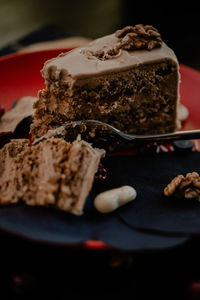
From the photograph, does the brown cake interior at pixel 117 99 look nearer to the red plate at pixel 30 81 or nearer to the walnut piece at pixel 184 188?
the red plate at pixel 30 81

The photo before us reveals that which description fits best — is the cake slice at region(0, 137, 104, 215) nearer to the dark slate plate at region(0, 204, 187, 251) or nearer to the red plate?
the dark slate plate at region(0, 204, 187, 251)

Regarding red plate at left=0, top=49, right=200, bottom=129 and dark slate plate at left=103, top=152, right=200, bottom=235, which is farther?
red plate at left=0, top=49, right=200, bottom=129

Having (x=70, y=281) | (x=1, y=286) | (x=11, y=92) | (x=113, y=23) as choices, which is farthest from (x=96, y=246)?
(x=113, y=23)

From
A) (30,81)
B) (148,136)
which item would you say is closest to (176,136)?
(148,136)

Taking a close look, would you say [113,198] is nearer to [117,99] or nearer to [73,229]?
[73,229]

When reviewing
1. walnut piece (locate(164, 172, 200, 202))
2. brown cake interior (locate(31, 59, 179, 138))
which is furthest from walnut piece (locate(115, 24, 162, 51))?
walnut piece (locate(164, 172, 200, 202))

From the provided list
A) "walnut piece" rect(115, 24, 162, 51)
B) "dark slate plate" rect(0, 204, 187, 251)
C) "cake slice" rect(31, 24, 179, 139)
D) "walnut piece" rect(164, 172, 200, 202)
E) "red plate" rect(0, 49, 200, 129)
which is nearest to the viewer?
"dark slate plate" rect(0, 204, 187, 251)
